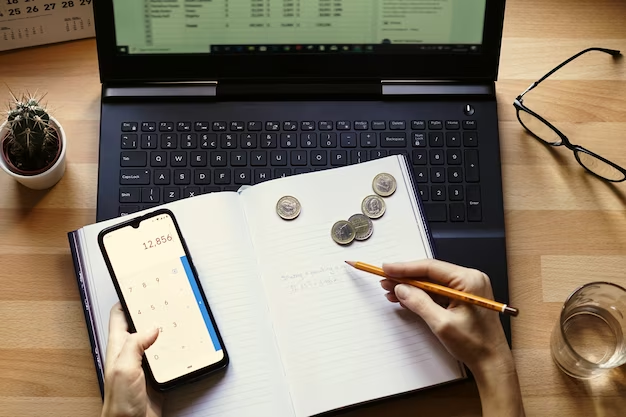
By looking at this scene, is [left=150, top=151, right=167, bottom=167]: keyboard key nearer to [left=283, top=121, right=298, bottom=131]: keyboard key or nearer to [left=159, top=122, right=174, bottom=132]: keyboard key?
[left=159, top=122, right=174, bottom=132]: keyboard key

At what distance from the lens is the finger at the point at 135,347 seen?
71 cm

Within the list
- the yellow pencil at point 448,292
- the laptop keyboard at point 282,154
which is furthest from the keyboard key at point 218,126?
the yellow pencil at point 448,292

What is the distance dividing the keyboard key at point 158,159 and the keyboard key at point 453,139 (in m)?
0.33

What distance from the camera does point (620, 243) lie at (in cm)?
85

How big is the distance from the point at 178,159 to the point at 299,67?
7.0 inches

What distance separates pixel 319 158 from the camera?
0.86 m

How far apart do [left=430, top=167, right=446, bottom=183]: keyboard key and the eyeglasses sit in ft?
0.43

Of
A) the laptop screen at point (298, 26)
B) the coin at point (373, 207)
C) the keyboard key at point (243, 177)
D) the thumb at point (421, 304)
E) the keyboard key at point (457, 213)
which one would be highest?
the laptop screen at point (298, 26)

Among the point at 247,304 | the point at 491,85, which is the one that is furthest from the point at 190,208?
the point at 491,85

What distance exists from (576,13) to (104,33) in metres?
0.59

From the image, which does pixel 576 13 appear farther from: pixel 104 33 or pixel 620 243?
pixel 104 33

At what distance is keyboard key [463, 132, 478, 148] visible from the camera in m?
0.86

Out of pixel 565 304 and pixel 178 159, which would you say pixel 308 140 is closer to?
pixel 178 159

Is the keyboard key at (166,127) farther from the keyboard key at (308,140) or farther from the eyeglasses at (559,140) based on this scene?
the eyeglasses at (559,140)
